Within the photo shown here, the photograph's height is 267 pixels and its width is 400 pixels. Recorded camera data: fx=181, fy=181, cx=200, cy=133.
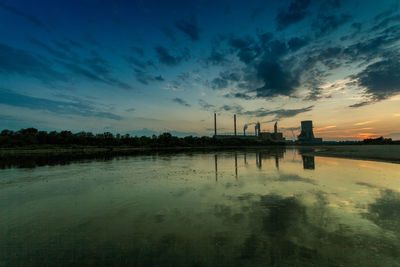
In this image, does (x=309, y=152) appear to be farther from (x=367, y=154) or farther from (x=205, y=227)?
(x=205, y=227)

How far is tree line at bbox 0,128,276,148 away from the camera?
129375 millimetres

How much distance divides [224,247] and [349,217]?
8.23 meters

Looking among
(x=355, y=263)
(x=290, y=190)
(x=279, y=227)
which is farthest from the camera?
(x=290, y=190)

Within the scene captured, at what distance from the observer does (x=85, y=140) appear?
15012 centimetres

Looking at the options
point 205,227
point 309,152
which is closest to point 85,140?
point 309,152

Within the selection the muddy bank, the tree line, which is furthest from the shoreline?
the tree line

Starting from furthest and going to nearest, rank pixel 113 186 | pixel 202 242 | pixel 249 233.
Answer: pixel 113 186
pixel 249 233
pixel 202 242

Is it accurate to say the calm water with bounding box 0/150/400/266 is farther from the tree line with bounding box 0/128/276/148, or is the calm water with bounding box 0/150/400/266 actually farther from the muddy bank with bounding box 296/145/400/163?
the tree line with bounding box 0/128/276/148

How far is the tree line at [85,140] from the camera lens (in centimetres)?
12938

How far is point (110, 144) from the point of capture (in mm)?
156375

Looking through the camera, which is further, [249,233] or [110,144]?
[110,144]

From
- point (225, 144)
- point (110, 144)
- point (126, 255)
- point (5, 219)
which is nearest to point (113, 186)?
point (5, 219)

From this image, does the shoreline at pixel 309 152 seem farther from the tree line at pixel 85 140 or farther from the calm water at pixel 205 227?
the calm water at pixel 205 227

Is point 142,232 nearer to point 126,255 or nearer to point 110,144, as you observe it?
point 126,255
